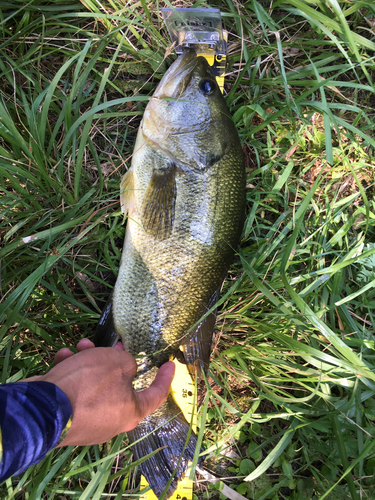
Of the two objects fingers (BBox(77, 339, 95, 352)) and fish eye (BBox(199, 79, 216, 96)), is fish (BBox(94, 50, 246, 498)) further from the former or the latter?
fingers (BBox(77, 339, 95, 352))

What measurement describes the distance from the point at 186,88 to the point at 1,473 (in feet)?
7.37

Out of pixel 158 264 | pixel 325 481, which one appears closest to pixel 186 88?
pixel 158 264

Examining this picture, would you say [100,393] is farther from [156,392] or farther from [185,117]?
[185,117]

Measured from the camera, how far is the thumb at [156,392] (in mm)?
1854

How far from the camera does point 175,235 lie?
200 centimetres

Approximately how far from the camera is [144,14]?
233cm

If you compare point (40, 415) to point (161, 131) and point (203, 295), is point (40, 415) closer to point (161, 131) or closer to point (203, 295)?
point (203, 295)

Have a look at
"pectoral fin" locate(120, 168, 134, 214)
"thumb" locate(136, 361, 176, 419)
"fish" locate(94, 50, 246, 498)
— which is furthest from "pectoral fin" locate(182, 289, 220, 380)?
"pectoral fin" locate(120, 168, 134, 214)

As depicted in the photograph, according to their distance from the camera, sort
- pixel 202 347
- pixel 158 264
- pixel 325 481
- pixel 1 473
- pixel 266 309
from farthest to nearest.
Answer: pixel 266 309, pixel 325 481, pixel 202 347, pixel 158 264, pixel 1 473

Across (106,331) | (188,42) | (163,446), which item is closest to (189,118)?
(188,42)

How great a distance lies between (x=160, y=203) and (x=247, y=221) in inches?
29.0

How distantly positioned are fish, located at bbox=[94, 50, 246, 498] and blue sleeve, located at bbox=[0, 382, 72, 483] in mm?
682

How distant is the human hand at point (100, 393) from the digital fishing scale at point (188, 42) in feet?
1.33

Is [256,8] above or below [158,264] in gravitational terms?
above
